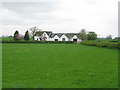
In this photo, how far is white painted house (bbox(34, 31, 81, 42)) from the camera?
8956cm

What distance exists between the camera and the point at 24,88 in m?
6.54

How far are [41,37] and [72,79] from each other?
3286 inches

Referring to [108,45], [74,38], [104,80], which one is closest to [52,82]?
[104,80]

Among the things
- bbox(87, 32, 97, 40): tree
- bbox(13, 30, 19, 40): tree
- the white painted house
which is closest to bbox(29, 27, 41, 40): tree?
the white painted house

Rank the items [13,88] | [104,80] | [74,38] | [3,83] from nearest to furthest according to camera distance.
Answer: [13,88], [3,83], [104,80], [74,38]

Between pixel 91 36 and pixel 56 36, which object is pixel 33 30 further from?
pixel 91 36

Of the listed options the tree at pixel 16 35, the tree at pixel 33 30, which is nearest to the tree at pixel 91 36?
the tree at pixel 33 30

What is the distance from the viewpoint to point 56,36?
90.6 m

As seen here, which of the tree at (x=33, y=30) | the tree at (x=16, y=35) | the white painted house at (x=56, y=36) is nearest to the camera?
the tree at (x=16, y=35)

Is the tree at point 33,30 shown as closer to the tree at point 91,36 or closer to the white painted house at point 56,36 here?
the white painted house at point 56,36

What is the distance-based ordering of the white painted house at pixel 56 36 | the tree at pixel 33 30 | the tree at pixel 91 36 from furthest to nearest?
the tree at pixel 33 30, the tree at pixel 91 36, the white painted house at pixel 56 36

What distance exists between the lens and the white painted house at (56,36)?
8956cm

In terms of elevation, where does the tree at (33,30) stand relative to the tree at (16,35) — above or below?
above

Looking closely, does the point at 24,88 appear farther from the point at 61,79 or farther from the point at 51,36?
the point at 51,36
